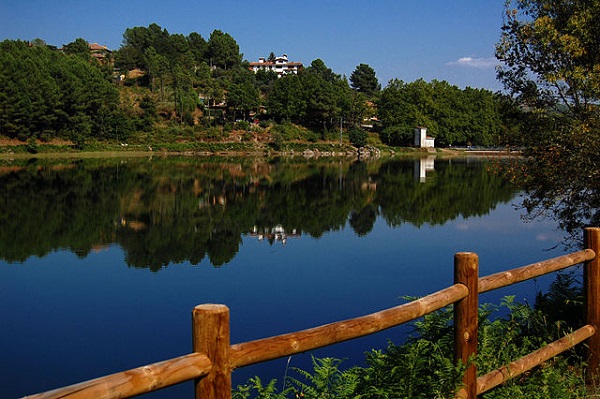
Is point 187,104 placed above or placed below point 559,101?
above

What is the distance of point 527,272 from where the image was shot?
15.3 feet

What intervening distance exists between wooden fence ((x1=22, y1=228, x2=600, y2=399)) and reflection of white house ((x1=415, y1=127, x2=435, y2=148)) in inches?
3316

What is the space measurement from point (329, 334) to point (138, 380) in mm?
1182

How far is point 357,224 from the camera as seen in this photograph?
23359 mm

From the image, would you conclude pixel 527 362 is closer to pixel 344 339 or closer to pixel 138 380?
pixel 344 339

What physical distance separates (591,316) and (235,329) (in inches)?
251

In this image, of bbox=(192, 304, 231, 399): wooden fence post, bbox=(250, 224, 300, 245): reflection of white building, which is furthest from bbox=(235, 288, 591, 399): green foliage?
bbox=(250, 224, 300, 245): reflection of white building

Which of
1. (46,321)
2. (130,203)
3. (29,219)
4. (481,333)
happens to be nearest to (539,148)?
(481,333)

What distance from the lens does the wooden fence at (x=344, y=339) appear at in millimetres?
2469

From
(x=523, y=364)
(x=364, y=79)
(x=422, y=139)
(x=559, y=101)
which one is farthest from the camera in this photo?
(x=364, y=79)

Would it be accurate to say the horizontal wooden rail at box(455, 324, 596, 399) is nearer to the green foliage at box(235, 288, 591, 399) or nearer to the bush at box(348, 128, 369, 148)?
the green foliage at box(235, 288, 591, 399)

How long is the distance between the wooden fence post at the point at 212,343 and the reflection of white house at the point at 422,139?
87259 millimetres

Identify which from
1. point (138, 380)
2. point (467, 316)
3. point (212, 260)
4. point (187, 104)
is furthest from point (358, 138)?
point (138, 380)

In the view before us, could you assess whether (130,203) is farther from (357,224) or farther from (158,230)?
(357,224)
